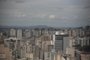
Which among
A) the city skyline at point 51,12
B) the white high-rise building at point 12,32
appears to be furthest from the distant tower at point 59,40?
the white high-rise building at point 12,32

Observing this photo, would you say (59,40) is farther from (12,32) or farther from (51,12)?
(12,32)

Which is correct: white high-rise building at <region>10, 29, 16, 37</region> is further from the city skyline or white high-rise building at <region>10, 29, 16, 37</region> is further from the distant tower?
the distant tower

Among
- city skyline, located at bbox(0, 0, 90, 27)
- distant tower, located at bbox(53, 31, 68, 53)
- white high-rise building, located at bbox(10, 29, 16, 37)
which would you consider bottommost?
distant tower, located at bbox(53, 31, 68, 53)

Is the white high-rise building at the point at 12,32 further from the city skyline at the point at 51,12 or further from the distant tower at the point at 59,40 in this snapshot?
the distant tower at the point at 59,40

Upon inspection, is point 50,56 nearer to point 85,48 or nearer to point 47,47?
point 47,47

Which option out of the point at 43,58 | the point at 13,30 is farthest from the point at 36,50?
the point at 13,30

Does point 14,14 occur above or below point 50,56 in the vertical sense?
above

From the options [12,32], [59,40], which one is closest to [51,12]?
[59,40]

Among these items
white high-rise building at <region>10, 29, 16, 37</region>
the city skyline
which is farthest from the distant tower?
white high-rise building at <region>10, 29, 16, 37</region>
